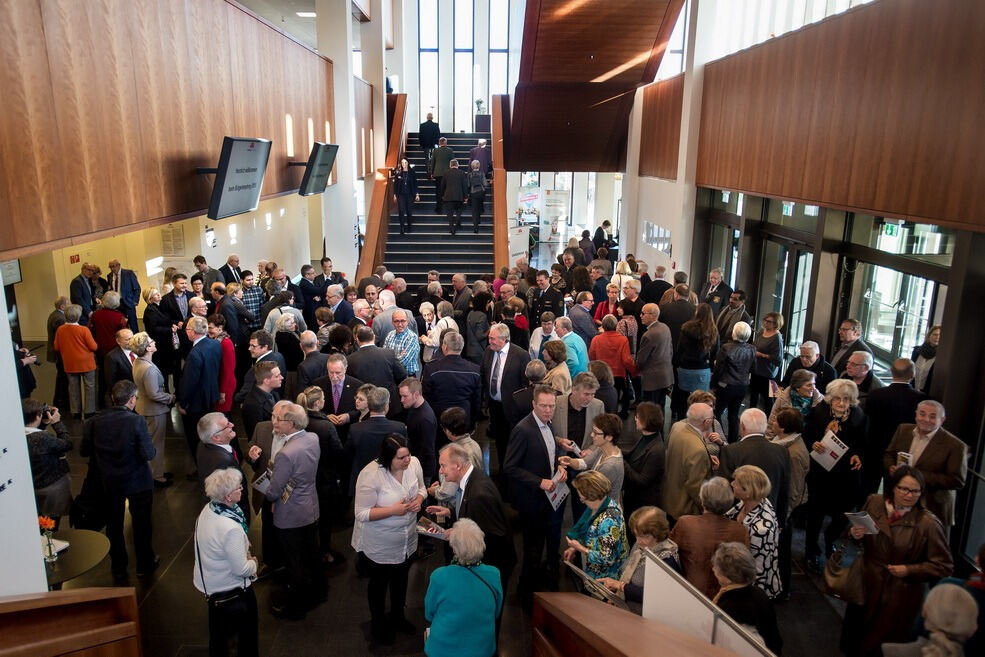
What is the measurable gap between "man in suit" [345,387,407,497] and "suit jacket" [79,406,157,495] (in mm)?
1547

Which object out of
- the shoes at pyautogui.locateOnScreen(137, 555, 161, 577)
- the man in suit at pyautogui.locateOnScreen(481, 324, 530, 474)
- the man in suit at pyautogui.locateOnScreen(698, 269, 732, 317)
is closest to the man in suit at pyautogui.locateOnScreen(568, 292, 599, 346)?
the man in suit at pyautogui.locateOnScreen(481, 324, 530, 474)

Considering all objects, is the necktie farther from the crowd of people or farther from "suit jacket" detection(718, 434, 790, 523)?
"suit jacket" detection(718, 434, 790, 523)

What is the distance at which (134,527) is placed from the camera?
5.55 metres

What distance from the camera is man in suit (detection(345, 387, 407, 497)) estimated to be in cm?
509

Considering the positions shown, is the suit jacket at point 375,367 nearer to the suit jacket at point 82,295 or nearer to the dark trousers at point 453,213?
the suit jacket at point 82,295

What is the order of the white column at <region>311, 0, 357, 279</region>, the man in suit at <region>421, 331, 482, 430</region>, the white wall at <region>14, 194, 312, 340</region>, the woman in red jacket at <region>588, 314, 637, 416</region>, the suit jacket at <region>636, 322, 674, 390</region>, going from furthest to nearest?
the white column at <region>311, 0, 357, 279</region>, the white wall at <region>14, 194, 312, 340</region>, the woman in red jacket at <region>588, 314, 637, 416</region>, the suit jacket at <region>636, 322, 674, 390</region>, the man in suit at <region>421, 331, 482, 430</region>

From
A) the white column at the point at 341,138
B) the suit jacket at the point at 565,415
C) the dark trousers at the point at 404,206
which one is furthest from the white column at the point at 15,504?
the dark trousers at the point at 404,206

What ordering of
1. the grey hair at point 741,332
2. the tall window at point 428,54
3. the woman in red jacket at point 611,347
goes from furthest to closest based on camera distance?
1. the tall window at point 428,54
2. the woman in red jacket at point 611,347
3. the grey hair at point 741,332

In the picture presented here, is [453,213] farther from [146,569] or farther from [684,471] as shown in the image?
[684,471]

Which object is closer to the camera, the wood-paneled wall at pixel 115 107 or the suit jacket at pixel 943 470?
the wood-paneled wall at pixel 115 107

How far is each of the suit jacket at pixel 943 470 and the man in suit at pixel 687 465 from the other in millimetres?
1476

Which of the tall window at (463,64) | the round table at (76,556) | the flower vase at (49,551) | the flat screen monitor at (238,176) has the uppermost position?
the tall window at (463,64)

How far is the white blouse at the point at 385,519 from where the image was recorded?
14.5 feet

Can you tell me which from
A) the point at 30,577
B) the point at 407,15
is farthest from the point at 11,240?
the point at 407,15
